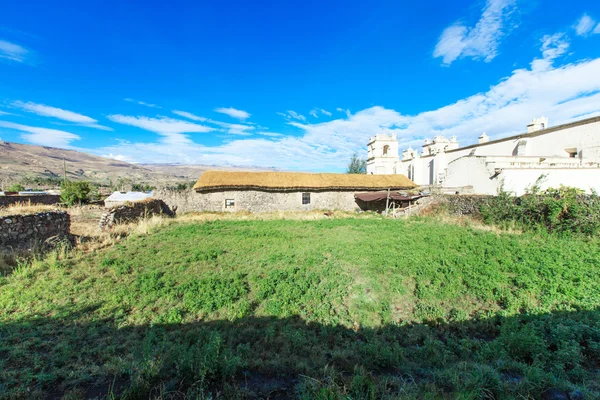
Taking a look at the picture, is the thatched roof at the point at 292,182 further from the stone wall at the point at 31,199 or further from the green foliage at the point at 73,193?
the stone wall at the point at 31,199

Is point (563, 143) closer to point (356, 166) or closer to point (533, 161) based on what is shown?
point (533, 161)

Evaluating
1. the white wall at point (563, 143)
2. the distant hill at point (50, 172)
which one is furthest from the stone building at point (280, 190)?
the distant hill at point (50, 172)

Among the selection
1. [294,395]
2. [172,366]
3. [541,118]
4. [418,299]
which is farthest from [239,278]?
[541,118]

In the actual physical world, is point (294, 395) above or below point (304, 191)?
below

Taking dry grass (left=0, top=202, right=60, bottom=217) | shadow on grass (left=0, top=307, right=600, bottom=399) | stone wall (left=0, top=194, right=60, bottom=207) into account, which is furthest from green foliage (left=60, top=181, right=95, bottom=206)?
shadow on grass (left=0, top=307, right=600, bottom=399)

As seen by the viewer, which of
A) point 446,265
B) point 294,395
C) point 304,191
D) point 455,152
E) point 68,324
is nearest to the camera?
point 294,395

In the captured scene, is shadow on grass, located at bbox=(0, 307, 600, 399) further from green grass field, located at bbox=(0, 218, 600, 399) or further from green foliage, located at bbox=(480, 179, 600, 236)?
green foliage, located at bbox=(480, 179, 600, 236)

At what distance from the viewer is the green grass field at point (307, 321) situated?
316 cm

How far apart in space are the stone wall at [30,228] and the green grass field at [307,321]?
2.04 metres

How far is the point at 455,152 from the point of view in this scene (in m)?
29.8

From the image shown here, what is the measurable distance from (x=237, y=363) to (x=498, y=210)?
16299 millimetres

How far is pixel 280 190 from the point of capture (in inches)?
852

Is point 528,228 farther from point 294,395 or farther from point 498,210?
point 294,395

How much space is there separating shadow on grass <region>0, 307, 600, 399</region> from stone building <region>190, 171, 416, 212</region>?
15798 millimetres
